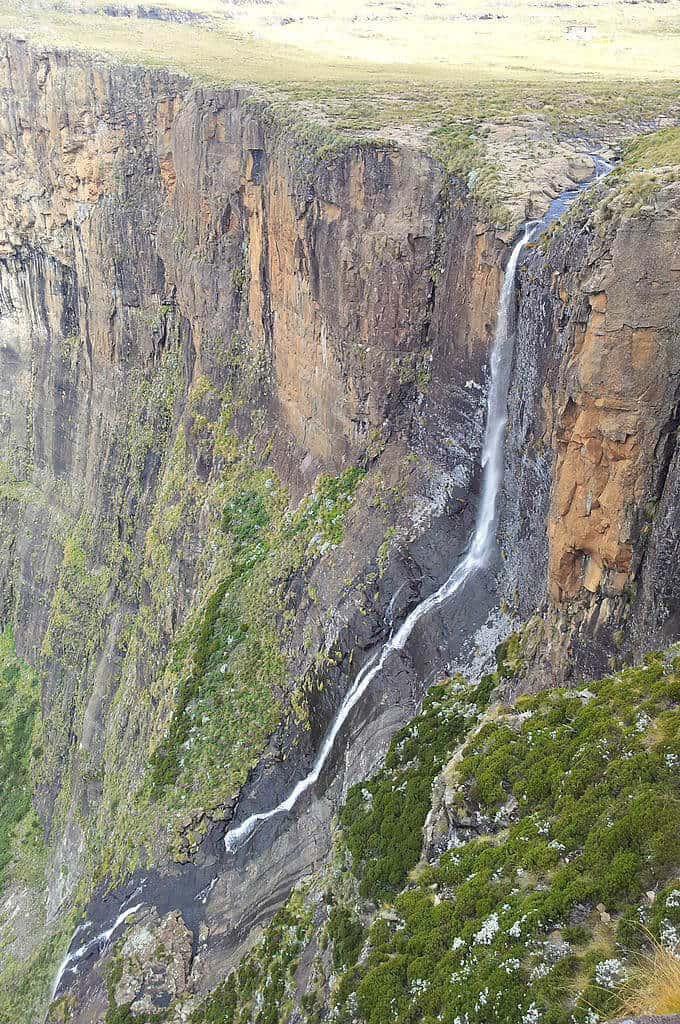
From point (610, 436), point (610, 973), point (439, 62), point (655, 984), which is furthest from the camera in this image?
point (439, 62)

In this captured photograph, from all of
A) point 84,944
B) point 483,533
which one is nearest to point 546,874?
A: point 483,533

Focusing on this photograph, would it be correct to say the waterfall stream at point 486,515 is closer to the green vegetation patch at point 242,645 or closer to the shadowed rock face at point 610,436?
the shadowed rock face at point 610,436

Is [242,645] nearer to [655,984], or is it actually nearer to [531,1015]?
[531,1015]

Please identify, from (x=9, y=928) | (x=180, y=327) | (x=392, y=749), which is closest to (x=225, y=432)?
(x=180, y=327)

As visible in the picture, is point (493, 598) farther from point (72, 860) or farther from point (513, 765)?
point (72, 860)

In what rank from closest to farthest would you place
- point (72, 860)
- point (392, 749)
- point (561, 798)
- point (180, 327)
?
1. point (561, 798)
2. point (392, 749)
3. point (72, 860)
4. point (180, 327)

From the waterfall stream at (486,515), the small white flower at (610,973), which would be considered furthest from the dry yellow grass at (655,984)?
the waterfall stream at (486,515)
